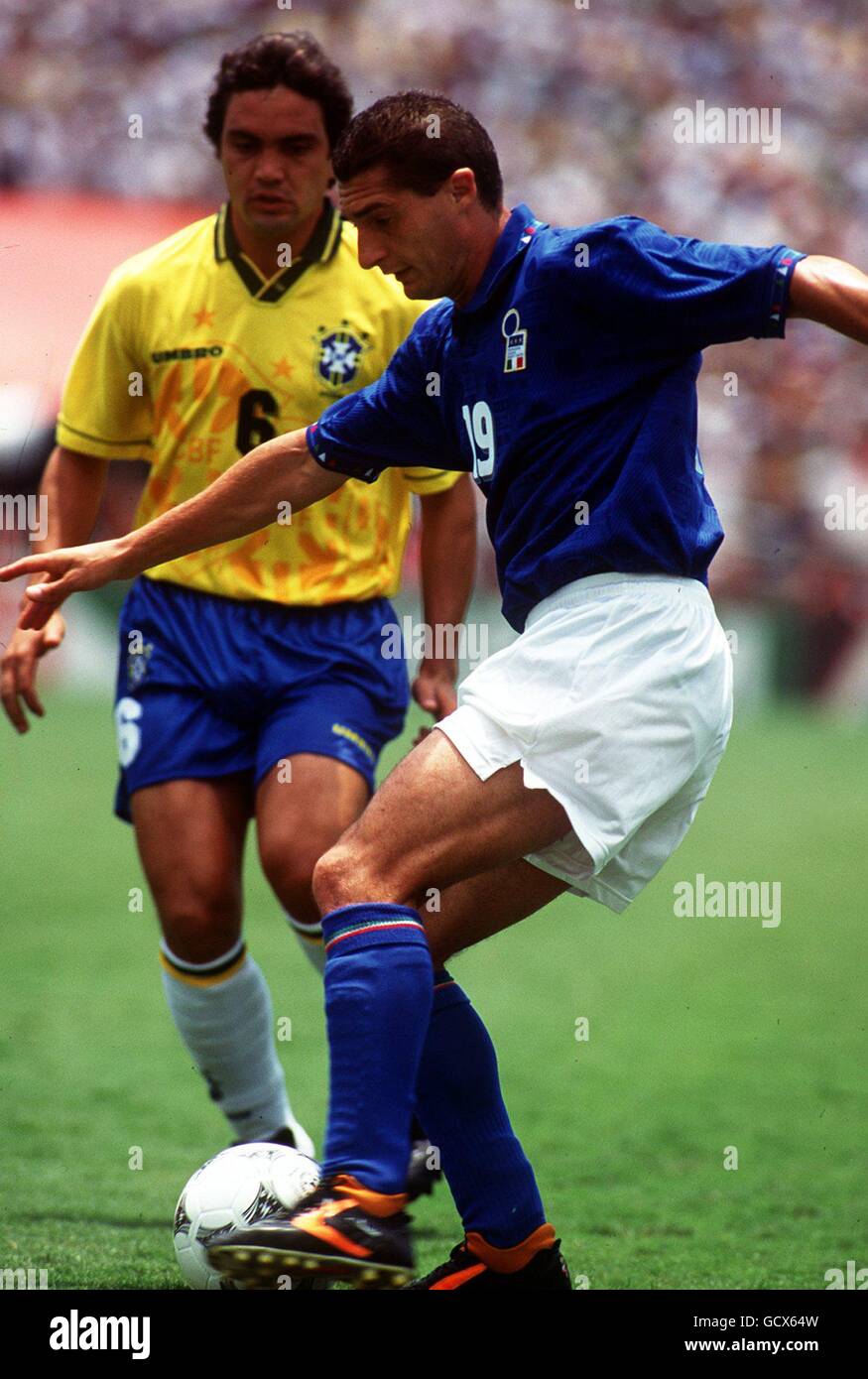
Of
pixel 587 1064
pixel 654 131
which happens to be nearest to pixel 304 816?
pixel 587 1064

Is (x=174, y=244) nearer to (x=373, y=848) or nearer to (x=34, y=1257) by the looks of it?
(x=373, y=848)

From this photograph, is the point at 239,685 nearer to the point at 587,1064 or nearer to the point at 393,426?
the point at 393,426

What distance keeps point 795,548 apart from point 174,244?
1106 cm

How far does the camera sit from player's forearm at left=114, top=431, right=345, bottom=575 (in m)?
3.34

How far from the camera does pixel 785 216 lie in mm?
14922

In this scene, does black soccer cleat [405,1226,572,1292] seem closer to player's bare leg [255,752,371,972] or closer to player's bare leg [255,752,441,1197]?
player's bare leg [255,752,441,1197]

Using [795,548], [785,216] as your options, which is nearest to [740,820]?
[795,548]

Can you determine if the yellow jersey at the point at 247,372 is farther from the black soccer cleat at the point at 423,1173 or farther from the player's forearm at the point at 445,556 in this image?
the black soccer cleat at the point at 423,1173

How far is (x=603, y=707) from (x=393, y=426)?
750mm

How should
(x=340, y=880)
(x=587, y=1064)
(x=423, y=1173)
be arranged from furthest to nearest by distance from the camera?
(x=587, y=1064) < (x=423, y=1173) < (x=340, y=880)

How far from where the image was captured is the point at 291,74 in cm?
400

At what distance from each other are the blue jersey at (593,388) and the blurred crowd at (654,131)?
11.6m

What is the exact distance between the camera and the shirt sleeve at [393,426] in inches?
129

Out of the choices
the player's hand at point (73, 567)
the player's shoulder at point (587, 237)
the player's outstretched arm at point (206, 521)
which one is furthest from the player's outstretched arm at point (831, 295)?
the player's hand at point (73, 567)
